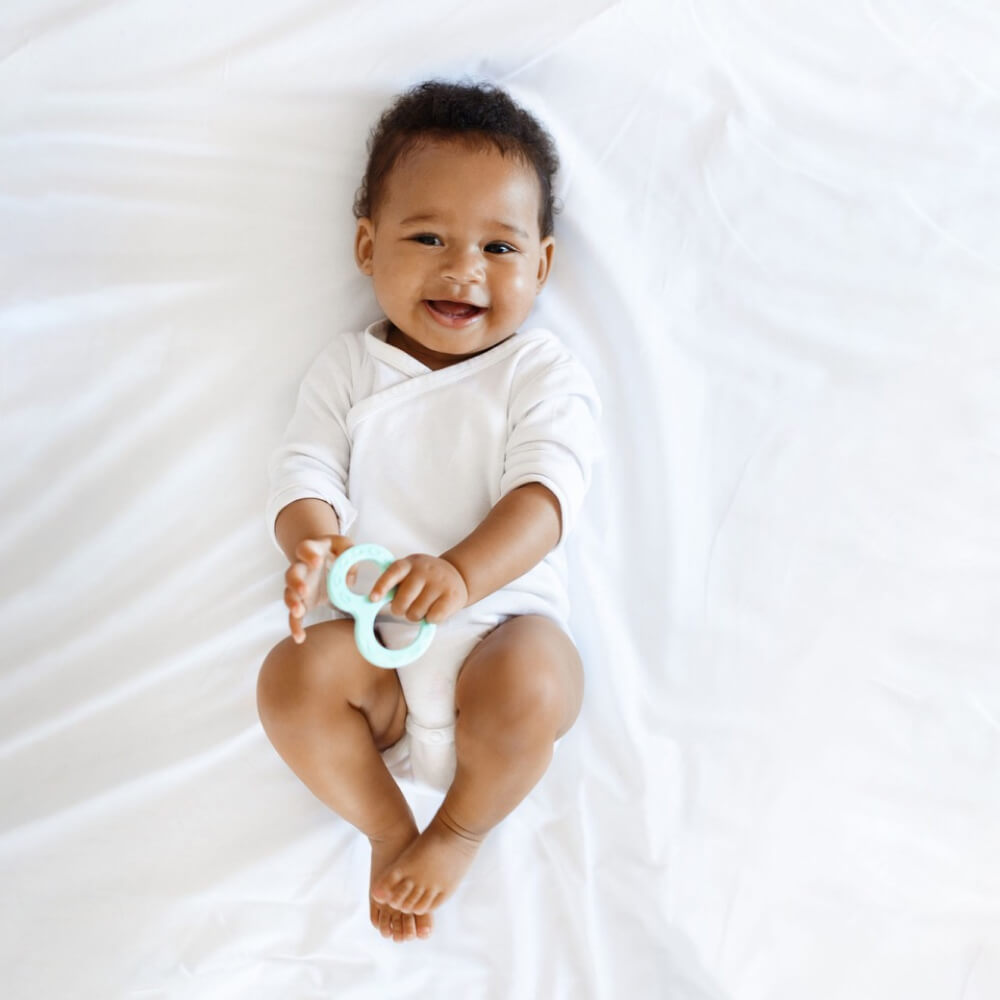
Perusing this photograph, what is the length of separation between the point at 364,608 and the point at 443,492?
229mm

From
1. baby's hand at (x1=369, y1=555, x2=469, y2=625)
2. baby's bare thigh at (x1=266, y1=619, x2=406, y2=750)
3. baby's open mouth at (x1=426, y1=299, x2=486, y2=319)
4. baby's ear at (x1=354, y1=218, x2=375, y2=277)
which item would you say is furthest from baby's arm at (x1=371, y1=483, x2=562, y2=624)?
baby's ear at (x1=354, y1=218, x2=375, y2=277)

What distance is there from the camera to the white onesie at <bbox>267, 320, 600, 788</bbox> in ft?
4.01

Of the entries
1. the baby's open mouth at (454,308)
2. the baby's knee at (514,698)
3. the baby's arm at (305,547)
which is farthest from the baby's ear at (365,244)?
the baby's knee at (514,698)

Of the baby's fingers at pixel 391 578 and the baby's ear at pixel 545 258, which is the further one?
the baby's ear at pixel 545 258

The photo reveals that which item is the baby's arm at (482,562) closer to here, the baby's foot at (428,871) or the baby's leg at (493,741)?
the baby's leg at (493,741)

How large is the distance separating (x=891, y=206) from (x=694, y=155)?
0.26 metres

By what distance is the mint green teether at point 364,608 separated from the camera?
3.52ft

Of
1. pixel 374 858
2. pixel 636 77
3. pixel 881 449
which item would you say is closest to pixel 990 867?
pixel 881 449

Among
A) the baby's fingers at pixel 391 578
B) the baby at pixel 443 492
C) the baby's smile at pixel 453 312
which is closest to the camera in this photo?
the baby's fingers at pixel 391 578

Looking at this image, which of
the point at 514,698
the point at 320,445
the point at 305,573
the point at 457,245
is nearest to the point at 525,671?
the point at 514,698

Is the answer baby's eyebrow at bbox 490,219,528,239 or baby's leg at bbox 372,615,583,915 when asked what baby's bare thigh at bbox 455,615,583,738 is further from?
baby's eyebrow at bbox 490,219,528,239

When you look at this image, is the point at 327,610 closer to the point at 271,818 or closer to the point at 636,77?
the point at 271,818

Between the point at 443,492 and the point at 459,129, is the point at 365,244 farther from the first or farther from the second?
the point at 443,492

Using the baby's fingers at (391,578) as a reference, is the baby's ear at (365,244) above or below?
above
